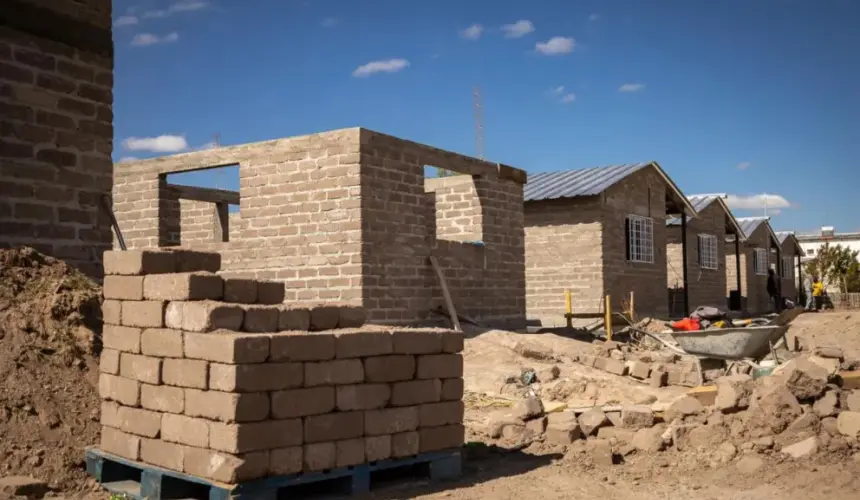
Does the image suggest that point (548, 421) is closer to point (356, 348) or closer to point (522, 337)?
point (356, 348)

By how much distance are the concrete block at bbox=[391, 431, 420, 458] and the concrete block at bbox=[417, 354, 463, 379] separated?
43 centimetres

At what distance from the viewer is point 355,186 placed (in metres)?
12.3

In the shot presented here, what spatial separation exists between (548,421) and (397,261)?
5.41 m

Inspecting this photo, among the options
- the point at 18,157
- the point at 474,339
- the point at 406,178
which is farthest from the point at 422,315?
the point at 18,157

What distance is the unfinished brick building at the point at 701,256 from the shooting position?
1089 inches

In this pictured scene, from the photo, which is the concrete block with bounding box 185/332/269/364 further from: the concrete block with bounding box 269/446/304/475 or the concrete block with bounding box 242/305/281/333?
the concrete block with bounding box 269/446/304/475

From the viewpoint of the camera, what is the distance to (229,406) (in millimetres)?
5129

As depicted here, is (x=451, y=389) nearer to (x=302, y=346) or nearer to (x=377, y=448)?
(x=377, y=448)

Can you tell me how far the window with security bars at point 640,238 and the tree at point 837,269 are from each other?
27.1m

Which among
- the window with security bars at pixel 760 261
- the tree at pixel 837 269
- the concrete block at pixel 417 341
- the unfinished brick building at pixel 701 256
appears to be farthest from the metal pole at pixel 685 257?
the tree at pixel 837 269

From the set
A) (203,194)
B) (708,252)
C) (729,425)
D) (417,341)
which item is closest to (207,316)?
(417,341)

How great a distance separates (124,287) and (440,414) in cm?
246

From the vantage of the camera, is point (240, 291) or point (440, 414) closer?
point (240, 291)

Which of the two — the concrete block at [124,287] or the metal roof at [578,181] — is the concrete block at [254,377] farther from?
the metal roof at [578,181]
